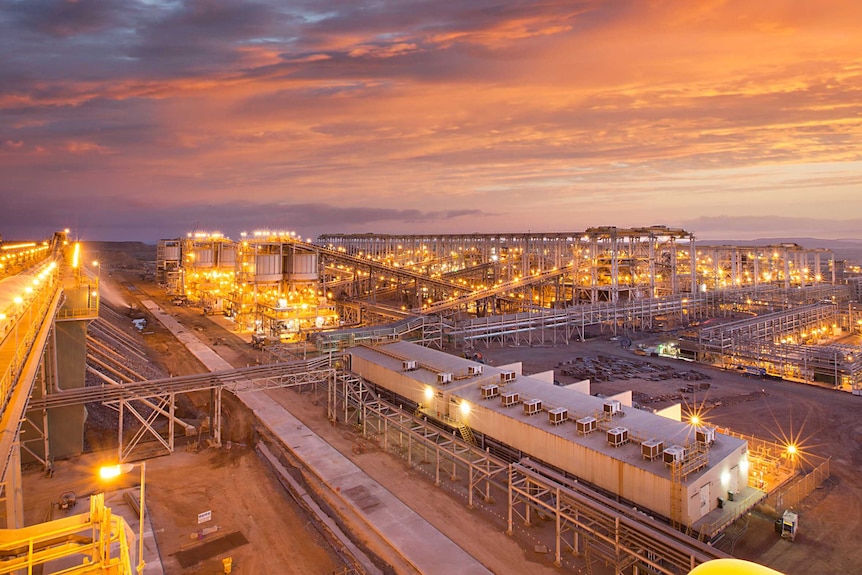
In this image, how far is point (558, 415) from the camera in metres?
21.4

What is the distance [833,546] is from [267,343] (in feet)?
158

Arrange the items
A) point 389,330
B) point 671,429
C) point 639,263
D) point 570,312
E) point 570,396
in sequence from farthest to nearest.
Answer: point 639,263, point 570,312, point 389,330, point 570,396, point 671,429

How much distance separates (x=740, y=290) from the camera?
7912 cm

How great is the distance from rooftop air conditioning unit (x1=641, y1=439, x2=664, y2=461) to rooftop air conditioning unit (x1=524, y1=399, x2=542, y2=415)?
5.38m

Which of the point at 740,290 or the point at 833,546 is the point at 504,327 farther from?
the point at 740,290

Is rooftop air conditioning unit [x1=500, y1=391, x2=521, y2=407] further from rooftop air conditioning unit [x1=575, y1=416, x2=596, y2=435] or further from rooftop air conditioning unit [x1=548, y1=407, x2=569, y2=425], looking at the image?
rooftop air conditioning unit [x1=575, y1=416, x2=596, y2=435]

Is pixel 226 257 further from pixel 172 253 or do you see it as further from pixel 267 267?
pixel 172 253

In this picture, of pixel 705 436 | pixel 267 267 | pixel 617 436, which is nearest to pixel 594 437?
pixel 617 436

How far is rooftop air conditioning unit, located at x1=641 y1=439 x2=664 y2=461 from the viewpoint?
18.0 metres

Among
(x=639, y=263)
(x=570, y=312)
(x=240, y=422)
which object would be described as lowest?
(x=240, y=422)

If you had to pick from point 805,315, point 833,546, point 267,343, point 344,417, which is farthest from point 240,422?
point 805,315

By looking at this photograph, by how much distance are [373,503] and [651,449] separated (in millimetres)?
11961

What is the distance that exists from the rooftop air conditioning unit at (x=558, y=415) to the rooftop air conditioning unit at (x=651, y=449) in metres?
3.93

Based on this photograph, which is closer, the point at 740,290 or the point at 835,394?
the point at 835,394
